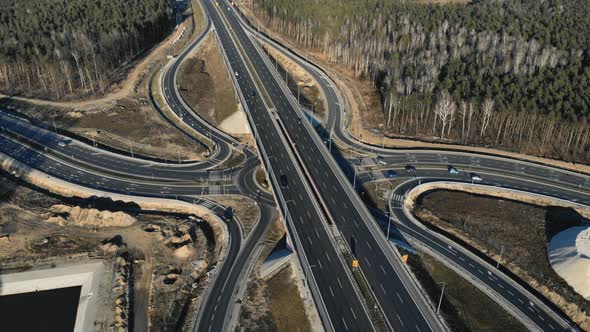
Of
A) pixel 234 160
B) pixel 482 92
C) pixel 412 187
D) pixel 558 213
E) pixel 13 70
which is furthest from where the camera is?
pixel 13 70

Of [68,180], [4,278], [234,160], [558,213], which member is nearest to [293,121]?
[234,160]

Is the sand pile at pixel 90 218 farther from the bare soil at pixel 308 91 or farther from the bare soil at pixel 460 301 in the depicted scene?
the bare soil at pixel 308 91

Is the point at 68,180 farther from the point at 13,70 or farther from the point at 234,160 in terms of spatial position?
the point at 13,70

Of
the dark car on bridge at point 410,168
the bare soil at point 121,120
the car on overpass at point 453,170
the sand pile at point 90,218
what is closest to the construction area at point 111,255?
the sand pile at point 90,218

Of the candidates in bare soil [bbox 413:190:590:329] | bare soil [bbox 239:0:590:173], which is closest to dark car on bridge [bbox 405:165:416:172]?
bare soil [bbox 413:190:590:329]

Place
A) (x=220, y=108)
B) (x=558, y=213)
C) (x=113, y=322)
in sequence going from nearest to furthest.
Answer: (x=113, y=322) < (x=558, y=213) < (x=220, y=108)

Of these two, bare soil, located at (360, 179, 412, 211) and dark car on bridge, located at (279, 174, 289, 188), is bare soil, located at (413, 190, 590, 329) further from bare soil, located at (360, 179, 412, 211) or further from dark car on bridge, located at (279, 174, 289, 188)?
dark car on bridge, located at (279, 174, 289, 188)
